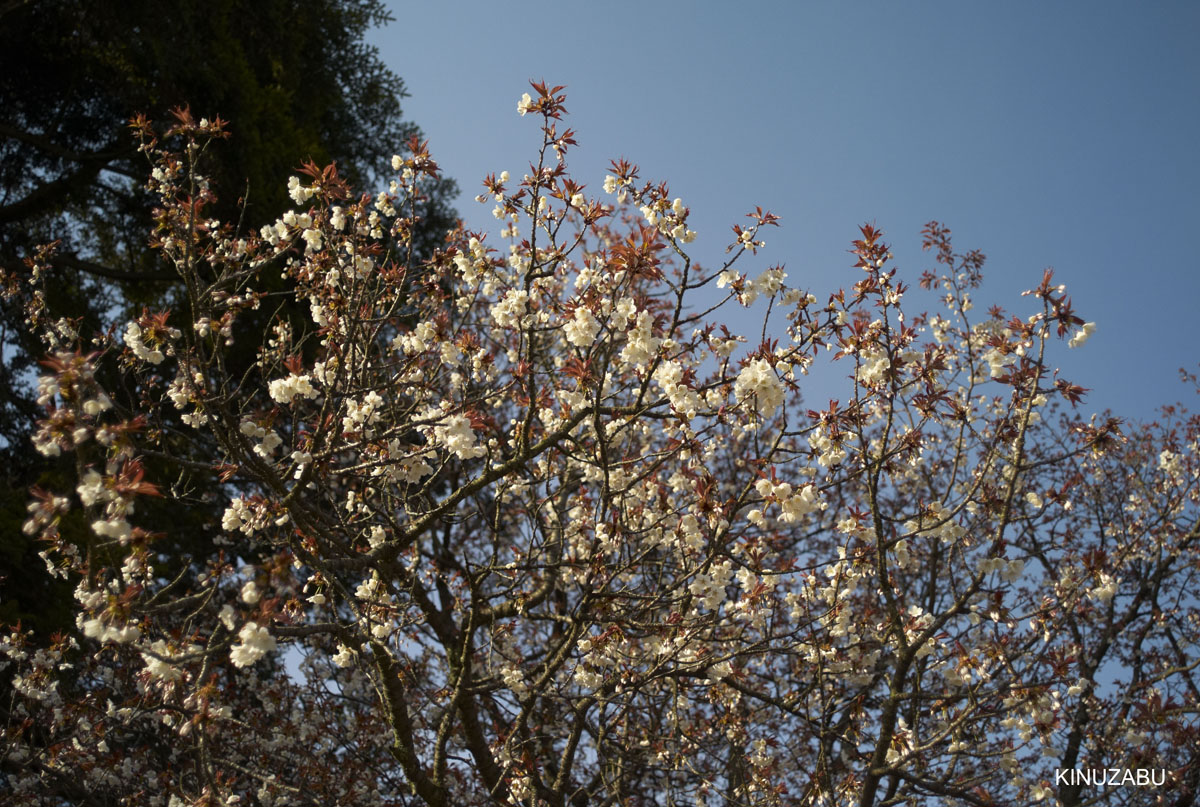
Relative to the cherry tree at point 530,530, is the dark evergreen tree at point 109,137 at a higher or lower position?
higher

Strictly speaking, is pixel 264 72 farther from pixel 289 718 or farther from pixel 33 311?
pixel 289 718

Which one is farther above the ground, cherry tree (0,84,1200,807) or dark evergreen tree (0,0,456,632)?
dark evergreen tree (0,0,456,632)

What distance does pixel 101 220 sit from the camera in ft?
28.8

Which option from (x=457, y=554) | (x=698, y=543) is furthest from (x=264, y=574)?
(x=457, y=554)

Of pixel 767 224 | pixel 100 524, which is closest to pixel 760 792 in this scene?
pixel 767 224

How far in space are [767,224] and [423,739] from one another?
5438mm

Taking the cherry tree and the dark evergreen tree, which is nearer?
the cherry tree

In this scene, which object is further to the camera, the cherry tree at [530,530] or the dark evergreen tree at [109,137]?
the dark evergreen tree at [109,137]

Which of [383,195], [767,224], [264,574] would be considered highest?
[383,195]

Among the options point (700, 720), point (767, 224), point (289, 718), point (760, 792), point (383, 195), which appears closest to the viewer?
point (767, 224)

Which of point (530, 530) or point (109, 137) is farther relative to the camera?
point (109, 137)

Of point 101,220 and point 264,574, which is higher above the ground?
point 101,220

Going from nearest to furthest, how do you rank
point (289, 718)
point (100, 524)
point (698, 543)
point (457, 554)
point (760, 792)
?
point (100, 524) → point (698, 543) → point (760, 792) → point (289, 718) → point (457, 554)

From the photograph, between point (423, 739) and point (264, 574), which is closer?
point (264, 574)
